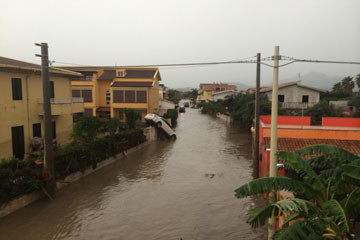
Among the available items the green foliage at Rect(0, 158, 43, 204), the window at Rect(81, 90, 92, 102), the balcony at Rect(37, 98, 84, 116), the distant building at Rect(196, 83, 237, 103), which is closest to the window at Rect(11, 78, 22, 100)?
the balcony at Rect(37, 98, 84, 116)

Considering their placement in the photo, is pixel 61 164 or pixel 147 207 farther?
pixel 61 164

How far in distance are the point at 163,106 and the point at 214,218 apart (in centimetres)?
3479

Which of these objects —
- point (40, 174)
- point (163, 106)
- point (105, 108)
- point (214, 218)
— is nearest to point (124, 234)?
point (214, 218)

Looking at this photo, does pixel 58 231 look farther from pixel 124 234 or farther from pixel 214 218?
pixel 214 218

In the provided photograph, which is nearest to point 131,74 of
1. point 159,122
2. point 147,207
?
point 159,122

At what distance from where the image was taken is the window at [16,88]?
1641 cm

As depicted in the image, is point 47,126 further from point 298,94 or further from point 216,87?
point 216,87

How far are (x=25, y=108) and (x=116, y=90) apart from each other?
→ 647 inches

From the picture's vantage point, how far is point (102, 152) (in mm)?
19234

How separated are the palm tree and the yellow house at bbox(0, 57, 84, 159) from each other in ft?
46.2

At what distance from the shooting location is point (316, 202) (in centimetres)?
677

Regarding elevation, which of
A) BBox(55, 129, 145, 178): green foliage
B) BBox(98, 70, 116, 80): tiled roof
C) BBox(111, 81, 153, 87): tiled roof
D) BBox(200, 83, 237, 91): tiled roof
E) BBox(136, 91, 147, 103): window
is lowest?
BBox(55, 129, 145, 178): green foliage

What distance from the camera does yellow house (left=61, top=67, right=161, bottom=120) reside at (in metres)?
33.1

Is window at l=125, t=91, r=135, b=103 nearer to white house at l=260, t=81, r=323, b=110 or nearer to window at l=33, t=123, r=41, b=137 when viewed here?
window at l=33, t=123, r=41, b=137
